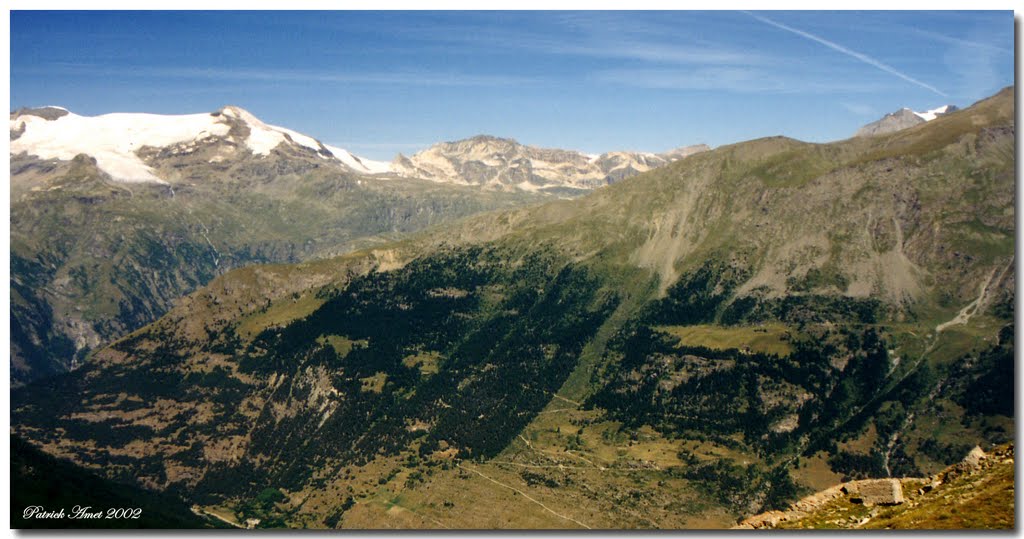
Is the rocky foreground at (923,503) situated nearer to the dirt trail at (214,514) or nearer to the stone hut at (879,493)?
the stone hut at (879,493)

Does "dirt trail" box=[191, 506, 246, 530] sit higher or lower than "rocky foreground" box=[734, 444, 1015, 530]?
lower

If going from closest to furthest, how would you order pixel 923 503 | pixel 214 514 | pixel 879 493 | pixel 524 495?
pixel 923 503 < pixel 879 493 < pixel 524 495 < pixel 214 514

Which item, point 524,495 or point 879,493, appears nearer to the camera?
point 879,493

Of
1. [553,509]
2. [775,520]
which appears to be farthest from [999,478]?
[553,509]

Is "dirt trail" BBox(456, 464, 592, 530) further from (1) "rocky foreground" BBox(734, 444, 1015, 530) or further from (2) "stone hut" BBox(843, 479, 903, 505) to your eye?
(2) "stone hut" BBox(843, 479, 903, 505)

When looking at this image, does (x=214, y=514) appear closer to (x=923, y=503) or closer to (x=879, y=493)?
(x=879, y=493)

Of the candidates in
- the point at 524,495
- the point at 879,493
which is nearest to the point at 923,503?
the point at 879,493

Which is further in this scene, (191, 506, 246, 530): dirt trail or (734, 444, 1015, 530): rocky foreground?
(191, 506, 246, 530): dirt trail

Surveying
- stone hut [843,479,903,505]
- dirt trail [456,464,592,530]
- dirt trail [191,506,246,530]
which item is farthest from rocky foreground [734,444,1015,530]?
dirt trail [191,506,246,530]

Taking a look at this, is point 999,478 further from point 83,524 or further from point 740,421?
point 740,421

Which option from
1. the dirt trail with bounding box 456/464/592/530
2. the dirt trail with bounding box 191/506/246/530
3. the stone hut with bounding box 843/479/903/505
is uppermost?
the stone hut with bounding box 843/479/903/505

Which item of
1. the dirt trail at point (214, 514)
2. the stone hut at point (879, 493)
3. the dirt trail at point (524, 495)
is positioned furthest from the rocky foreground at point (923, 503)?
the dirt trail at point (214, 514)

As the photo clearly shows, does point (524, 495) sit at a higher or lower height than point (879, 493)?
lower
